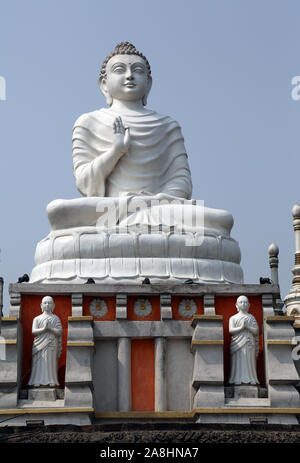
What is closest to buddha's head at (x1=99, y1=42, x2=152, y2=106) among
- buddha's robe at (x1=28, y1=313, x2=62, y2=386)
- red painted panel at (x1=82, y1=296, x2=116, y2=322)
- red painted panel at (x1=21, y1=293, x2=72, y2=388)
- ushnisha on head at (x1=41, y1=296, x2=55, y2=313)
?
red painted panel at (x1=82, y1=296, x2=116, y2=322)

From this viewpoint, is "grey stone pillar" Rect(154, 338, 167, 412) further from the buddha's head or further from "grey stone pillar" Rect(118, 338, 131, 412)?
the buddha's head

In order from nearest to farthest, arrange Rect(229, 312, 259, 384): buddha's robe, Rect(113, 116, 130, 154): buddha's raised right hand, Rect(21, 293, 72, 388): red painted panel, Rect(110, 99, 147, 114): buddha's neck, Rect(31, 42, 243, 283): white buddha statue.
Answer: Rect(229, 312, 259, 384): buddha's robe < Rect(21, 293, 72, 388): red painted panel < Rect(31, 42, 243, 283): white buddha statue < Rect(113, 116, 130, 154): buddha's raised right hand < Rect(110, 99, 147, 114): buddha's neck

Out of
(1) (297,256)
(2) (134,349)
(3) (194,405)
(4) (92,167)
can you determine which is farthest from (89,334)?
(1) (297,256)

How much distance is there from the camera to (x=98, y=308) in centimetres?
1566

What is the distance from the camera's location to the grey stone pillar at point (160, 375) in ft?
49.4

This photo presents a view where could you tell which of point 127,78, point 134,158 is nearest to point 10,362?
point 134,158

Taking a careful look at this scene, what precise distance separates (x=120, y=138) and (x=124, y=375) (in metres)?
4.98

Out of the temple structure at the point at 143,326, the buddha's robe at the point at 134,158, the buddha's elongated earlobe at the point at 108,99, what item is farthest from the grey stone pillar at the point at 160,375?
the buddha's elongated earlobe at the point at 108,99

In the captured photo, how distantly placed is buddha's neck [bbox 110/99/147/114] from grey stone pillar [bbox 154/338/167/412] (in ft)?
18.9

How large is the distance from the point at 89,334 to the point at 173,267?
2.11 m

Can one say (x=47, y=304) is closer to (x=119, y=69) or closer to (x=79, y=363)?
(x=79, y=363)

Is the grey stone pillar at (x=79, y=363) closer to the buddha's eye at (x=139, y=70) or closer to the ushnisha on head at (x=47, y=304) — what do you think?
the ushnisha on head at (x=47, y=304)

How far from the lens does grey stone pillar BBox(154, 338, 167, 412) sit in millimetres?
15062

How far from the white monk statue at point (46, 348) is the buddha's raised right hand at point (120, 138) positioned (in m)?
4.24
